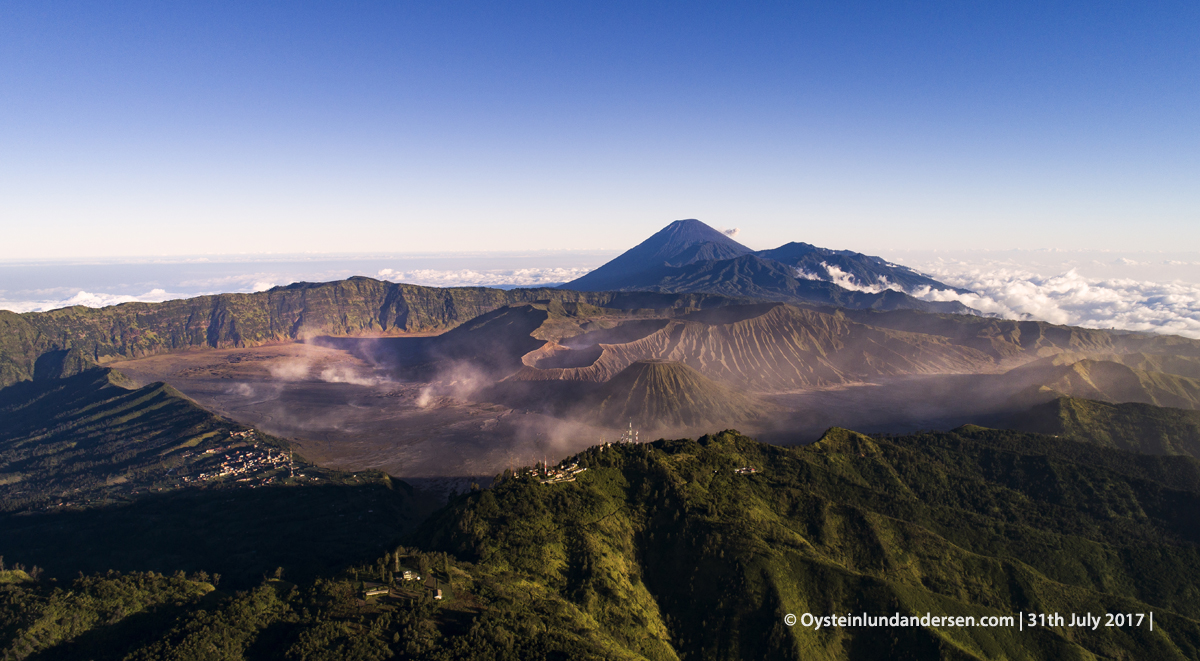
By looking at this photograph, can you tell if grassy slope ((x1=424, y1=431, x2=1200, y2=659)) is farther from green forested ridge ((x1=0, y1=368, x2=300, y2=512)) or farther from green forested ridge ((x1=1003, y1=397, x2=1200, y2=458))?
green forested ridge ((x1=0, y1=368, x2=300, y2=512))

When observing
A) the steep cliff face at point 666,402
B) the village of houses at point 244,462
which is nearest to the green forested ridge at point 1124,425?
the steep cliff face at point 666,402

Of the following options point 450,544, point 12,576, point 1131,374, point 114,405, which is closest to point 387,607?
point 450,544

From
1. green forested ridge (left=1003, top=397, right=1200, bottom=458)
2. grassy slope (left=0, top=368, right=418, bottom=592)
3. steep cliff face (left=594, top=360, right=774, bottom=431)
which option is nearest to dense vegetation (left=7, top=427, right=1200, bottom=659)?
grassy slope (left=0, top=368, right=418, bottom=592)

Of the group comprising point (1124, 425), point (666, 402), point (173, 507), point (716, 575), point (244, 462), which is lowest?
point (173, 507)

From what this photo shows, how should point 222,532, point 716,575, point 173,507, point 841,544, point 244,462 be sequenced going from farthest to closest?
point 244,462, point 173,507, point 222,532, point 841,544, point 716,575

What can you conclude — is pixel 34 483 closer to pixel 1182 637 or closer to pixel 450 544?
pixel 450 544

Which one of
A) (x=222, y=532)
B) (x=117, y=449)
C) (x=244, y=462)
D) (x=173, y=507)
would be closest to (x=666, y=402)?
(x=244, y=462)

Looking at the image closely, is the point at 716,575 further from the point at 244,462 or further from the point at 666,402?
the point at 244,462

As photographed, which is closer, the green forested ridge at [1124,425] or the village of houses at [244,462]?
the village of houses at [244,462]

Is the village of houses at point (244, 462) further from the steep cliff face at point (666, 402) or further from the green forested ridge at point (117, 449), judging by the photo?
the steep cliff face at point (666, 402)
